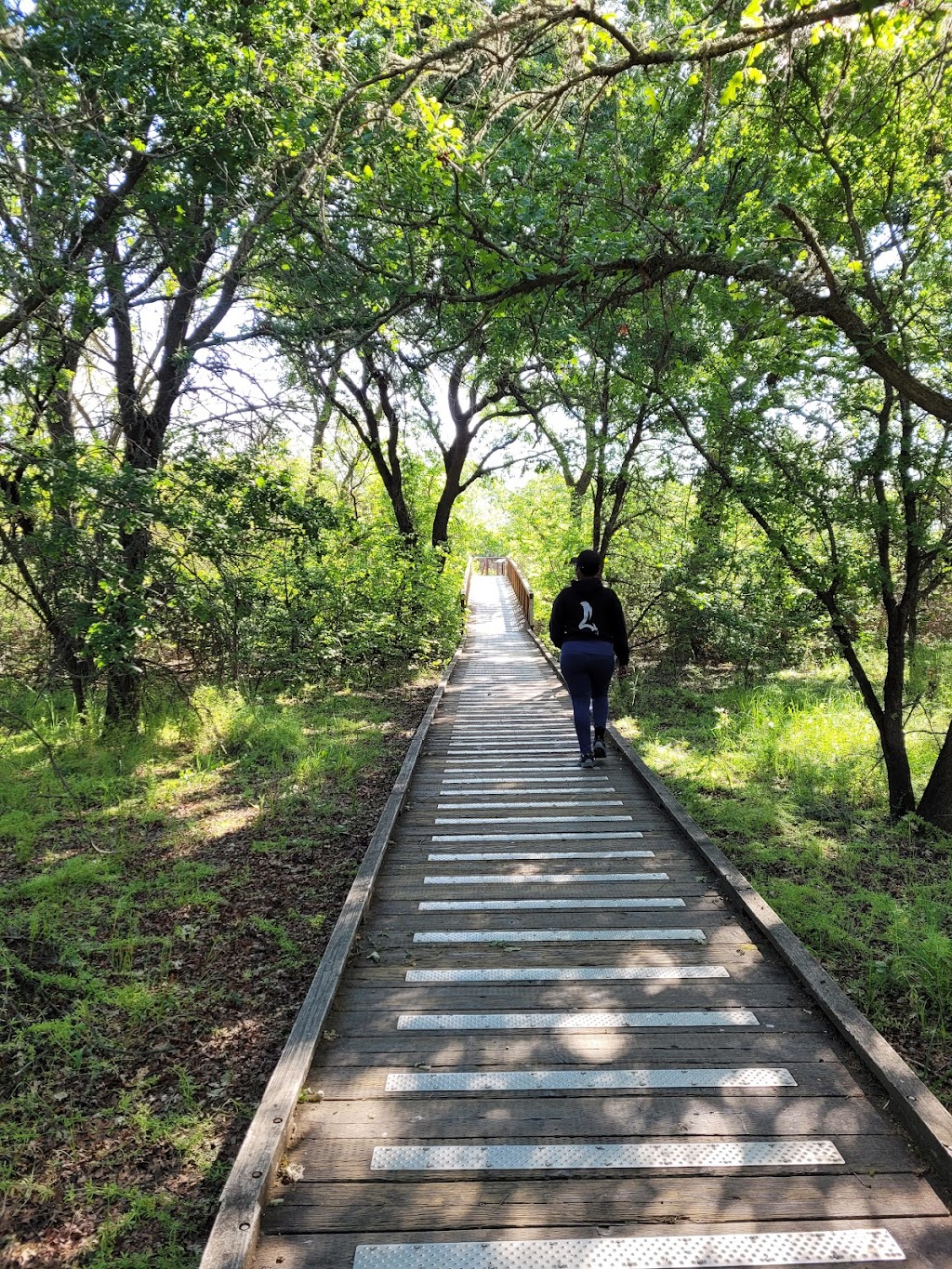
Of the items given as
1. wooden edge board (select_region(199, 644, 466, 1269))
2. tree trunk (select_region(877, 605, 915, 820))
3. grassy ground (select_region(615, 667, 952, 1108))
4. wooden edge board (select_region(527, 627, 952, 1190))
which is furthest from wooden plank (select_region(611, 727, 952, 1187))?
tree trunk (select_region(877, 605, 915, 820))

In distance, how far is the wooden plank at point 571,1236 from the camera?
6.44 ft

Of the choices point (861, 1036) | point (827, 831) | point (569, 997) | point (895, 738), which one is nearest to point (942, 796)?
point (895, 738)

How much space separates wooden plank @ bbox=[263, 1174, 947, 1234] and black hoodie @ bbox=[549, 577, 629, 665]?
4.10 m

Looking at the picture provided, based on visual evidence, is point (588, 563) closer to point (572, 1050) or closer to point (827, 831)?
point (827, 831)

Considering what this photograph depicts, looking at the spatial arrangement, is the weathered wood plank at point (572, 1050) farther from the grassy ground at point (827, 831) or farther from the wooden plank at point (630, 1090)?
the grassy ground at point (827, 831)

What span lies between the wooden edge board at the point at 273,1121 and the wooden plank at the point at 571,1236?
9 cm

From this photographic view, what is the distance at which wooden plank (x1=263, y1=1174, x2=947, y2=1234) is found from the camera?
2066 mm

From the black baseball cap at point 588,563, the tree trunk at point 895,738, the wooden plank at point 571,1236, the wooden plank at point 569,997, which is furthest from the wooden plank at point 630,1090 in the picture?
the tree trunk at point 895,738

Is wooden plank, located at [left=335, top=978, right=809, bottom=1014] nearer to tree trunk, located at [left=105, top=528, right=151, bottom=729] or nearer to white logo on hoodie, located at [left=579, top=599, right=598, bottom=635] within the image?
white logo on hoodie, located at [left=579, top=599, right=598, bottom=635]

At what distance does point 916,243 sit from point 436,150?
12.1 ft

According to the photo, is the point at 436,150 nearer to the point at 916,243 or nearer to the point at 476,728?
the point at 916,243

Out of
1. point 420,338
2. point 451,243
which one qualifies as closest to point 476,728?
point 420,338

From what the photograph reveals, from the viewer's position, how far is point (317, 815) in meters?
5.81

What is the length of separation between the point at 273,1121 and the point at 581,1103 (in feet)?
3.41
